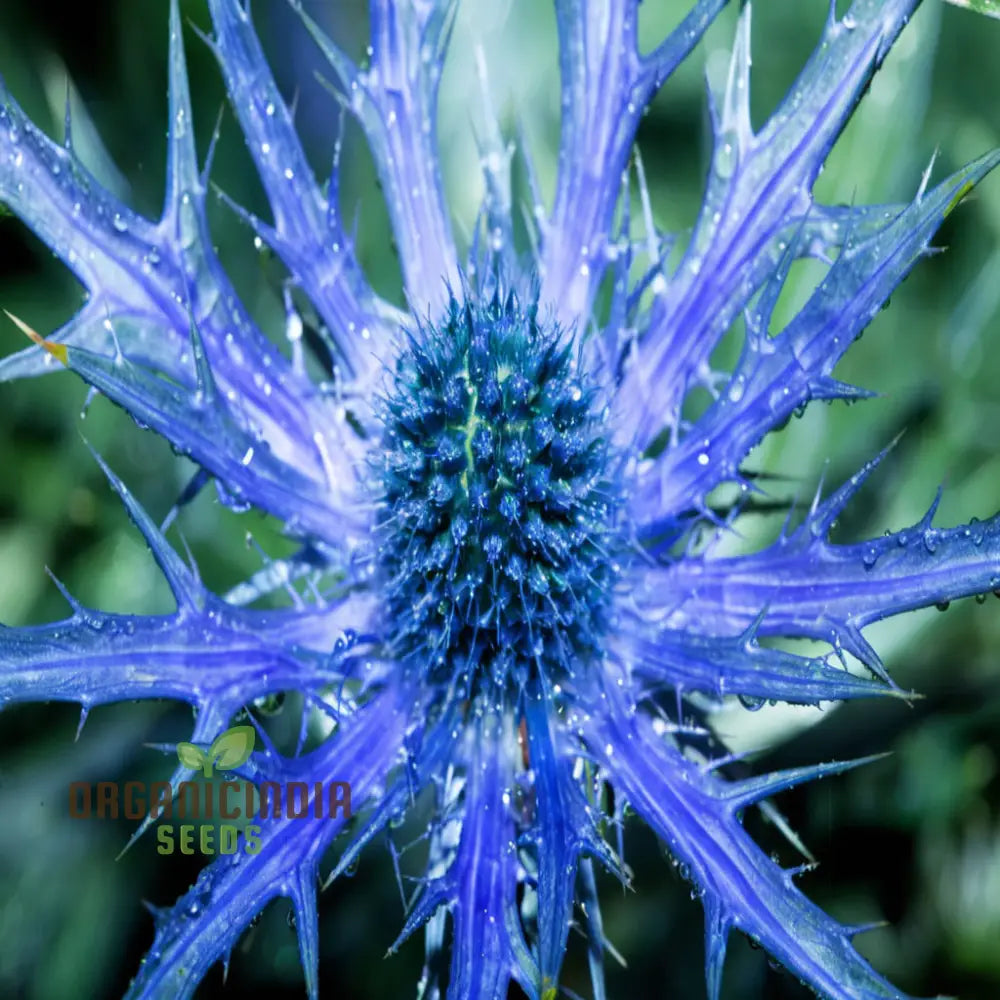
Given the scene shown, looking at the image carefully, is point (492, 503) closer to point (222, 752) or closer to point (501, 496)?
point (501, 496)

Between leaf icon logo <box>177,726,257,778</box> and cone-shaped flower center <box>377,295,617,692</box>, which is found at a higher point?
cone-shaped flower center <box>377,295,617,692</box>

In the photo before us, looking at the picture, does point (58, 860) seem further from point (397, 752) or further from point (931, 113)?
point (931, 113)

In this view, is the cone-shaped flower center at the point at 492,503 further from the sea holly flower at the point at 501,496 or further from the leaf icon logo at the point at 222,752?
the leaf icon logo at the point at 222,752

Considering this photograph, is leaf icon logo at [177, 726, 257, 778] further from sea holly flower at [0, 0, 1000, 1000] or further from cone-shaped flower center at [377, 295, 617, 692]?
cone-shaped flower center at [377, 295, 617, 692]

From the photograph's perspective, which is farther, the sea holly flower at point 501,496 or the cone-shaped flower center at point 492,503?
the cone-shaped flower center at point 492,503

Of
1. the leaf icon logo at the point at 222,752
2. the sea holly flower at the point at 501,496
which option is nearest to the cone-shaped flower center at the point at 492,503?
the sea holly flower at the point at 501,496

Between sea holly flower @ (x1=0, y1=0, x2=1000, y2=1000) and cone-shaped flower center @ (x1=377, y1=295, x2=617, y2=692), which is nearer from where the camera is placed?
sea holly flower @ (x1=0, y1=0, x2=1000, y2=1000)

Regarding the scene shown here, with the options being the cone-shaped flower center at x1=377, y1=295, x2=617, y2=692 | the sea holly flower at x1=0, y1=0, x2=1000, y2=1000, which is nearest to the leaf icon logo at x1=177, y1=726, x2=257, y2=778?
the sea holly flower at x1=0, y1=0, x2=1000, y2=1000
